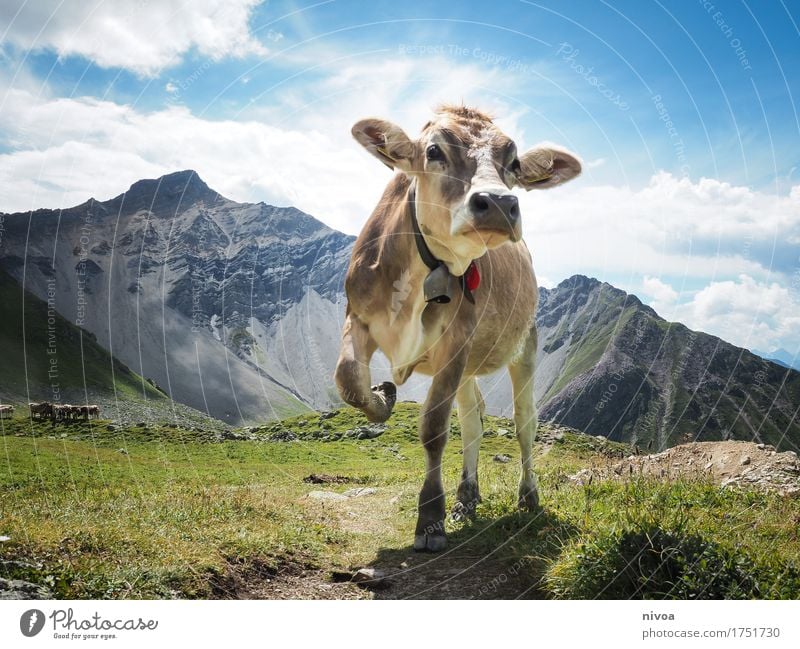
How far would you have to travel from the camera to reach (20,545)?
662 cm

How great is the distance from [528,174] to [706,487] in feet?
19.9

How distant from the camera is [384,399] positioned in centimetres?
885

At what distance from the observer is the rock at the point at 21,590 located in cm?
575

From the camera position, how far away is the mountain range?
72.6m

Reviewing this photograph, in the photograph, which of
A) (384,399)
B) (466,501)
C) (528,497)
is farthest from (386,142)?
(528,497)

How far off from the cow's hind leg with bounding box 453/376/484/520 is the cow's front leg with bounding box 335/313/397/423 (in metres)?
3.03

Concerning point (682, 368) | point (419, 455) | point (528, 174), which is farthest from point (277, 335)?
point (682, 368)

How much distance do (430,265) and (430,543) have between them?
3.80m

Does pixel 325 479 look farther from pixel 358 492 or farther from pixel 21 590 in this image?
pixel 21 590

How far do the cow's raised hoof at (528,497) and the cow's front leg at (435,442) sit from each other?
2.45 meters

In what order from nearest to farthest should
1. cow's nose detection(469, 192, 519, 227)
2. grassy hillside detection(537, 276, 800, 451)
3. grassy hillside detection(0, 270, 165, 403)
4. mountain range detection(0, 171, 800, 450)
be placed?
cow's nose detection(469, 192, 519, 227)
mountain range detection(0, 171, 800, 450)
grassy hillside detection(0, 270, 165, 403)
grassy hillside detection(537, 276, 800, 451)

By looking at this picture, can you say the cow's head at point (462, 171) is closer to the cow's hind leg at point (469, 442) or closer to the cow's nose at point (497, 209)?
the cow's nose at point (497, 209)

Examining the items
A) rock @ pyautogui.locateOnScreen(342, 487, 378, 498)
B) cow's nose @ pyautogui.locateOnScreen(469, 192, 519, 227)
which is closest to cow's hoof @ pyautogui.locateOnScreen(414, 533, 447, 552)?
cow's nose @ pyautogui.locateOnScreen(469, 192, 519, 227)

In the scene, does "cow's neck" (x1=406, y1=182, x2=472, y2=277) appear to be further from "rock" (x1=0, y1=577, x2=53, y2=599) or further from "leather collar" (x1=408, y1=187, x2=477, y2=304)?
"rock" (x1=0, y1=577, x2=53, y2=599)
